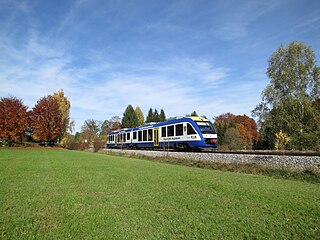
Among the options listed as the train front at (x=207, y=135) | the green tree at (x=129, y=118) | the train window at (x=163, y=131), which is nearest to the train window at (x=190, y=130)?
the train front at (x=207, y=135)

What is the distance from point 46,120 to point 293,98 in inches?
1572

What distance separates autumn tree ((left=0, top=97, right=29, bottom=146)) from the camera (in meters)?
40.0

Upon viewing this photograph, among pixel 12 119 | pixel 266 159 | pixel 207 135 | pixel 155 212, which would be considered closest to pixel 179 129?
pixel 207 135

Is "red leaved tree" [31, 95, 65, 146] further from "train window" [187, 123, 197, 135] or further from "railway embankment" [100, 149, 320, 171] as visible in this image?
"train window" [187, 123, 197, 135]

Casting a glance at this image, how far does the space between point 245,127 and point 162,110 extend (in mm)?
27776

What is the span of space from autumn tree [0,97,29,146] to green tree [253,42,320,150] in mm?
37722

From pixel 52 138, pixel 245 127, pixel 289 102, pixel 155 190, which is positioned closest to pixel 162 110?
pixel 245 127

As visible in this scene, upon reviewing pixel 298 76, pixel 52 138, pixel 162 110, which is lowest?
pixel 52 138

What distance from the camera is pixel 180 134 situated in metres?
19.6

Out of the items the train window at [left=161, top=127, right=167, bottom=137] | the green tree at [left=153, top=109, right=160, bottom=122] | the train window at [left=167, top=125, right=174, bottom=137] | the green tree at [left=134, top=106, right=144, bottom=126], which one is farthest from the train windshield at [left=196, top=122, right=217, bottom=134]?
the green tree at [left=153, top=109, right=160, bottom=122]

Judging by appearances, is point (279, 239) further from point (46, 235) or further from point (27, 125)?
point (27, 125)

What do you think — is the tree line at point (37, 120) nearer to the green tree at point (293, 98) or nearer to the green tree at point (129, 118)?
the green tree at point (129, 118)

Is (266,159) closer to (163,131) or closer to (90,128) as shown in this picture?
(163,131)

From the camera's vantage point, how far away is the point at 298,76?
23.0 metres
